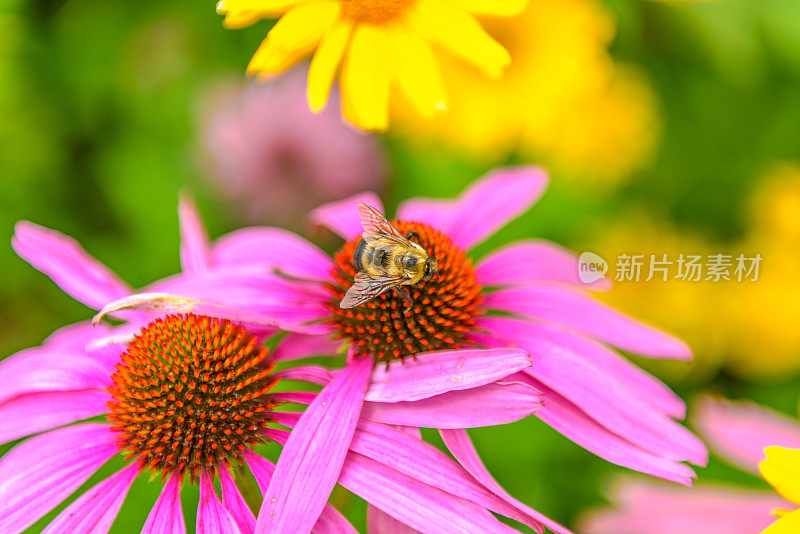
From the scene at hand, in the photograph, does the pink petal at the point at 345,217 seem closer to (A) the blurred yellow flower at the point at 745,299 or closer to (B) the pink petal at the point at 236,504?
(B) the pink petal at the point at 236,504

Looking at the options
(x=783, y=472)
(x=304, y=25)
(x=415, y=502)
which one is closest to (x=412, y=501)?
(x=415, y=502)

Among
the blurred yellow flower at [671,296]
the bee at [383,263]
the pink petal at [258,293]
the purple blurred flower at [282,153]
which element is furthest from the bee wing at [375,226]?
the blurred yellow flower at [671,296]

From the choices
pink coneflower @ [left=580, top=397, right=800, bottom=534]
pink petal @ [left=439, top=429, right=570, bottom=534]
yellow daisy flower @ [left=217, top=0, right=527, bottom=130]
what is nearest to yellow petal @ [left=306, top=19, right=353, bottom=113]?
yellow daisy flower @ [left=217, top=0, right=527, bottom=130]

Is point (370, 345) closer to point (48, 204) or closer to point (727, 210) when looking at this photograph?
point (48, 204)

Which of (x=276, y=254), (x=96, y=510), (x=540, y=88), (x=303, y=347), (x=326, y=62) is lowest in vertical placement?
(x=96, y=510)

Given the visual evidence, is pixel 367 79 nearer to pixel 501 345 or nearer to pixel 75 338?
pixel 501 345

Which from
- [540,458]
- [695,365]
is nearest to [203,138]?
[540,458]
